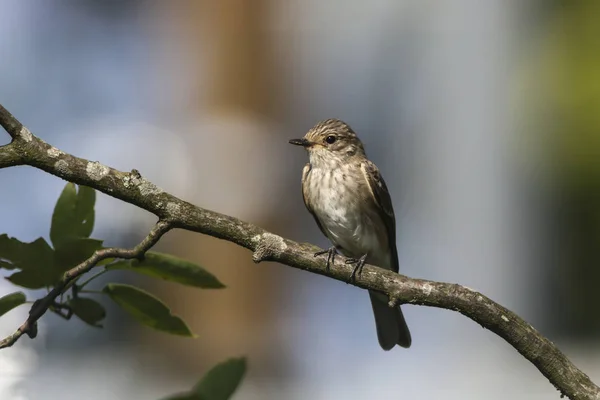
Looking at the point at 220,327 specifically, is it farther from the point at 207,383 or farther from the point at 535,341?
the point at 207,383

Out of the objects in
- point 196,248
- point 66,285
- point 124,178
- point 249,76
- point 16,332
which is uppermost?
point 249,76

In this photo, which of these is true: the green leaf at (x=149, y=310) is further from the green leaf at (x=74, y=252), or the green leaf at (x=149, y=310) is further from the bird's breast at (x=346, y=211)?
the bird's breast at (x=346, y=211)

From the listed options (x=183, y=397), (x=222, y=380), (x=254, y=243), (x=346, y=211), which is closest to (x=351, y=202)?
(x=346, y=211)

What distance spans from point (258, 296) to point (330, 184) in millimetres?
5111

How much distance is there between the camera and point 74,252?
5.76 feet

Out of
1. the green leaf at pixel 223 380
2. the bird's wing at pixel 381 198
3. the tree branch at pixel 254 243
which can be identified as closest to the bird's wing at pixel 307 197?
the bird's wing at pixel 381 198

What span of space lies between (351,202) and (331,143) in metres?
0.57

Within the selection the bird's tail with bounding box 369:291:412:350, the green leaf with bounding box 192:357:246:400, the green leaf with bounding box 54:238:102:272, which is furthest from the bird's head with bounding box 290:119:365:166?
the green leaf with bounding box 192:357:246:400

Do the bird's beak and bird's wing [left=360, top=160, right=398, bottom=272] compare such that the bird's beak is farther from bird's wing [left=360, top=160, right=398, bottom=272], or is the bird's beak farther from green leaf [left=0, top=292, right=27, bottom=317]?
green leaf [left=0, top=292, right=27, bottom=317]

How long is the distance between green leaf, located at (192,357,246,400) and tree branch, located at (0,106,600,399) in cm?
88

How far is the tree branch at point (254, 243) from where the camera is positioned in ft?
6.24

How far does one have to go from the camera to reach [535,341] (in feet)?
6.97

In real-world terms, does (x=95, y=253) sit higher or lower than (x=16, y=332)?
higher

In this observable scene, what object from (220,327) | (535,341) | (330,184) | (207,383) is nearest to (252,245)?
(535,341)
